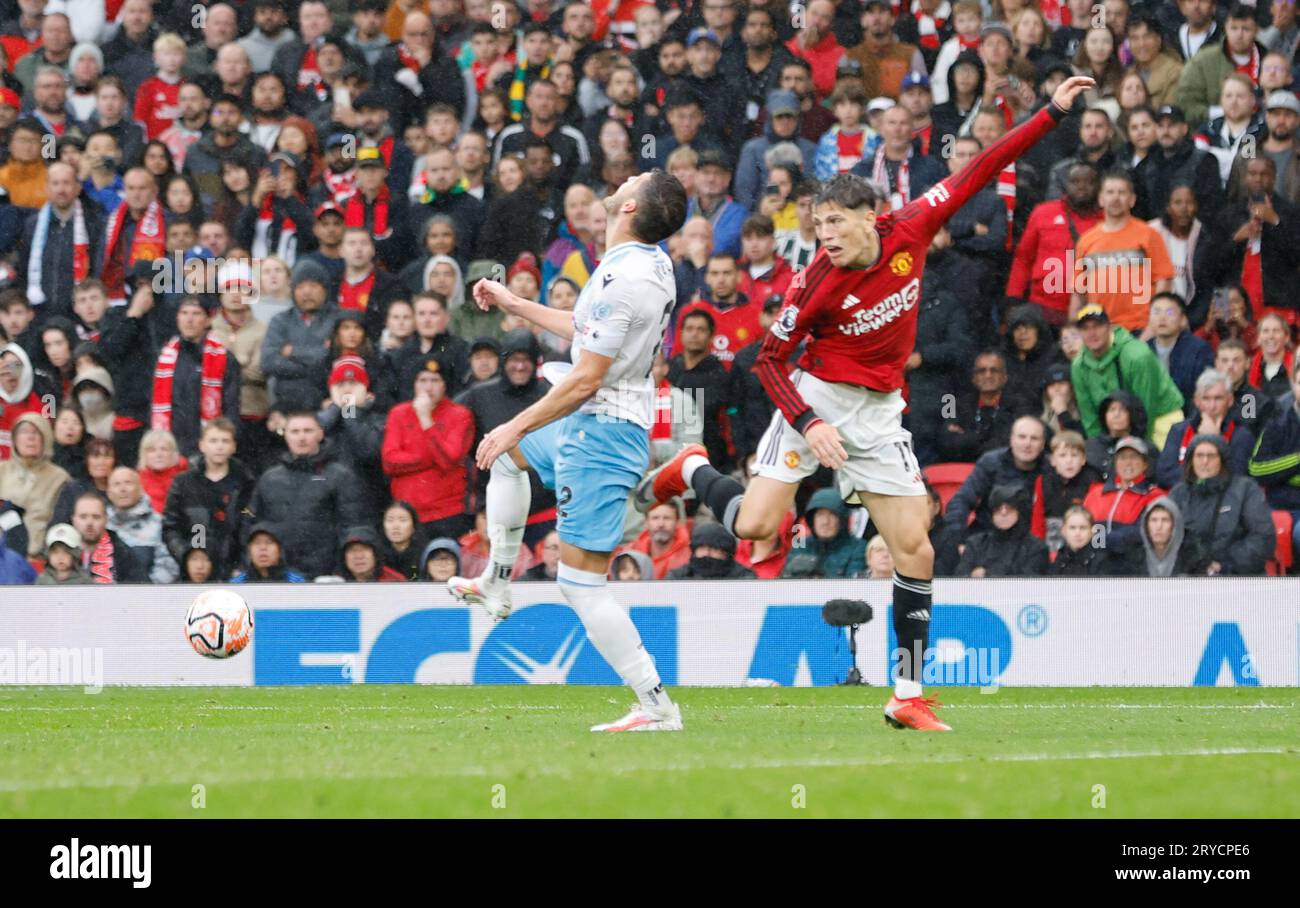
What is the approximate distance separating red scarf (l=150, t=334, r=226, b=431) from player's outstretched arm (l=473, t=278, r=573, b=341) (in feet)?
23.2

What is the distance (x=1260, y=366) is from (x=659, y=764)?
8956 mm

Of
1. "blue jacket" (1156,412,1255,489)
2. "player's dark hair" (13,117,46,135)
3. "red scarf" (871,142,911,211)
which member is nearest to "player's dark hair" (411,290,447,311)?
"red scarf" (871,142,911,211)

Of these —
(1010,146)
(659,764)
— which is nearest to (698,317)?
(1010,146)

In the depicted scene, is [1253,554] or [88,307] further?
[88,307]

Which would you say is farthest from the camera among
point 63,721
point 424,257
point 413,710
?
point 424,257

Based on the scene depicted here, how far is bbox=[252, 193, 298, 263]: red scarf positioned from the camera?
1619 centimetres

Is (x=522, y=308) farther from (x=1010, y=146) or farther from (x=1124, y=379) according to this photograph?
(x=1124, y=379)

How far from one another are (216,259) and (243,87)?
205 centimetres

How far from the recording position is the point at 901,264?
855 centimetres

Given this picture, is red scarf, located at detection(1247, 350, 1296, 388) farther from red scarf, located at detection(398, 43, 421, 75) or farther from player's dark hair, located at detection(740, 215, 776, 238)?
red scarf, located at detection(398, 43, 421, 75)

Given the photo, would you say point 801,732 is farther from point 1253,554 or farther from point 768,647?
Answer: point 1253,554

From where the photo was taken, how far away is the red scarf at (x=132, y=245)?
642 inches

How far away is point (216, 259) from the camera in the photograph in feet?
52.9

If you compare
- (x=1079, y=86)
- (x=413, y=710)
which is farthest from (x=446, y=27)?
(x=1079, y=86)
